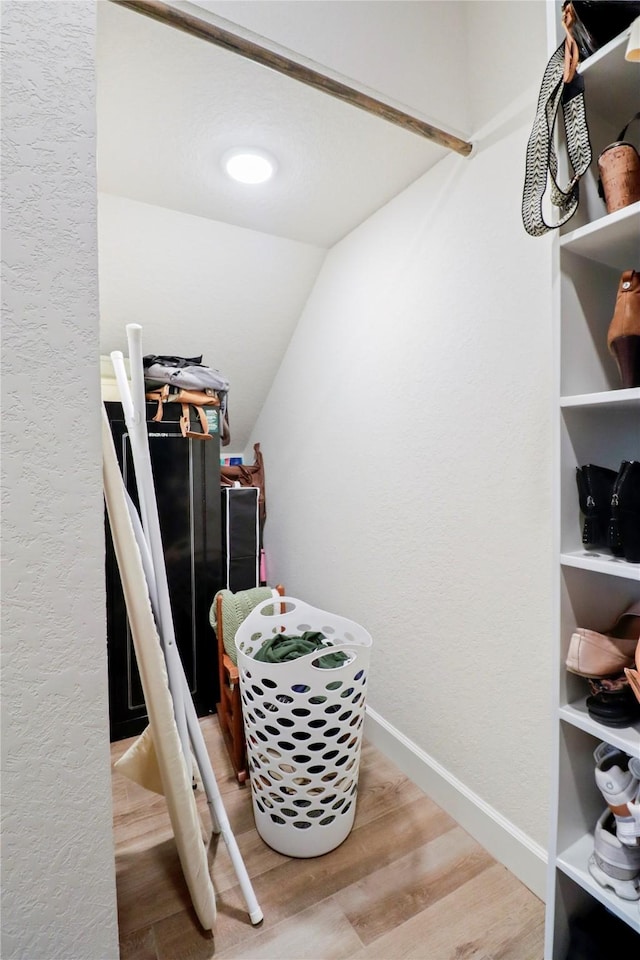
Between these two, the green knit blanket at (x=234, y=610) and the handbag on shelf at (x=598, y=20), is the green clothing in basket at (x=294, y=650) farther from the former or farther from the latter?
the handbag on shelf at (x=598, y=20)

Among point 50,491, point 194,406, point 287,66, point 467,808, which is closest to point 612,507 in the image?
point 50,491

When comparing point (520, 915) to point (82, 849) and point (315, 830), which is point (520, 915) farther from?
point (82, 849)

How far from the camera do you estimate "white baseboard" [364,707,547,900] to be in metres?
1.37

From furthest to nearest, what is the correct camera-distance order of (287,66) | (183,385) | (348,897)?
(183,385) → (348,897) → (287,66)

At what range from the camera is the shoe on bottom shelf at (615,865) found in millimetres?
890

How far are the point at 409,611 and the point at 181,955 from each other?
1.20 metres

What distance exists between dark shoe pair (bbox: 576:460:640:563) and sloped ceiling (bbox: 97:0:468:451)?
4.09ft

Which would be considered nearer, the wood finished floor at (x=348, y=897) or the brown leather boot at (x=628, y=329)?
the brown leather boot at (x=628, y=329)

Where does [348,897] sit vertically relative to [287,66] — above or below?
below

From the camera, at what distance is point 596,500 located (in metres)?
0.97

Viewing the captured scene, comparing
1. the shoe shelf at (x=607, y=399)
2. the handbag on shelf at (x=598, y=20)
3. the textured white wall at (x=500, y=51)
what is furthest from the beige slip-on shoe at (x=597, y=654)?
the textured white wall at (x=500, y=51)

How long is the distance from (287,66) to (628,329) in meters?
1.12

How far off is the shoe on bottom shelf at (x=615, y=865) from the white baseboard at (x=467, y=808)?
1.61 feet

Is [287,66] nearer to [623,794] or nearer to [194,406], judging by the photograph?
[194,406]
